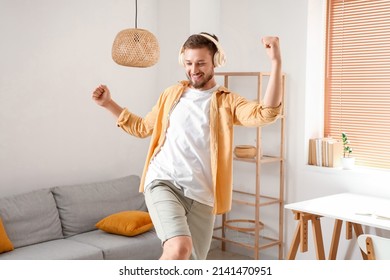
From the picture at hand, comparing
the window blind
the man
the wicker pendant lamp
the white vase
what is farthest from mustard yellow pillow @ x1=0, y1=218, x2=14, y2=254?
the window blind

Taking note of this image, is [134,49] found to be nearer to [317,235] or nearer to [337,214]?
[337,214]

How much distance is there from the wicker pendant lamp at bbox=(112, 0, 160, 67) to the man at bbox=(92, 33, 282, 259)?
848 mm

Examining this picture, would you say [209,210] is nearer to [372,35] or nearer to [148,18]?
[372,35]

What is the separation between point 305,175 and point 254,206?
0.59 meters

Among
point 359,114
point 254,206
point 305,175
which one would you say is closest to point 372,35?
point 359,114

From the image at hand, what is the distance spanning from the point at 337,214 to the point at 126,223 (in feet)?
5.00

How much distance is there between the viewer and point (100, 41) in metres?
4.73

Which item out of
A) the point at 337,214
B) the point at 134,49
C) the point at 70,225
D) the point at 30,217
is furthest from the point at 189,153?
the point at 70,225

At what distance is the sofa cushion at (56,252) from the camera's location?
143 inches

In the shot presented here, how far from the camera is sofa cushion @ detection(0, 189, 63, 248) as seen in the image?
384cm

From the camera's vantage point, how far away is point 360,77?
170 inches

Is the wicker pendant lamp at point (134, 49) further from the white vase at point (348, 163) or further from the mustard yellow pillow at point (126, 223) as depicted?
the white vase at point (348, 163)

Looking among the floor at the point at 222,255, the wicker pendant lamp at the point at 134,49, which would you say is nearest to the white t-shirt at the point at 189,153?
the wicker pendant lamp at the point at 134,49

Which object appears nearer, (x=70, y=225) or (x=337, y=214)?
(x=337, y=214)
